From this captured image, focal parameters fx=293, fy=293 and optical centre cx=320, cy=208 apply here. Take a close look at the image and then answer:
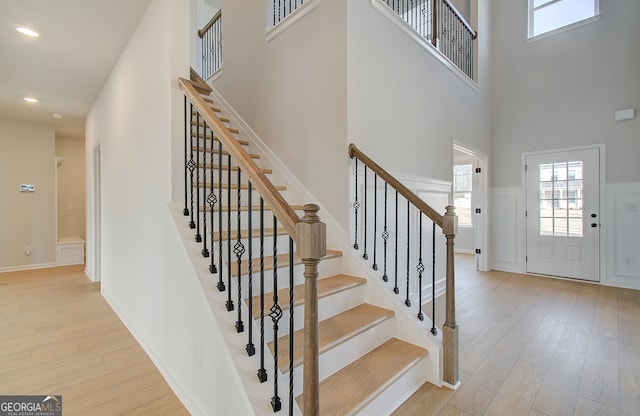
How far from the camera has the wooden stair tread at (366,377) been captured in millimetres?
1448

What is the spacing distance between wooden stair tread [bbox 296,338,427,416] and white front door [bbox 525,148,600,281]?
4.06m

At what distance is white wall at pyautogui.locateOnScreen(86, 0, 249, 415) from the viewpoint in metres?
1.63

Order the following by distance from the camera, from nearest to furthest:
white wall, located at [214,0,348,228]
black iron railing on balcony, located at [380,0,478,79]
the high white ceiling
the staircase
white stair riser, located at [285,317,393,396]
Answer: the staircase → white stair riser, located at [285,317,393,396] → the high white ceiling → white wall, located at [214,0,348,228] → black iron railing on balcony, located at [380,0,478,79]

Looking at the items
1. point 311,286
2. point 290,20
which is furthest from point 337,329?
point 290,20

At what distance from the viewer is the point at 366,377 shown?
5.43 feet

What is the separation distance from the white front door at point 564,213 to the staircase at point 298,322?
4.02 m

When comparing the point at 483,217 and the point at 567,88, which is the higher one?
the point at 567,88

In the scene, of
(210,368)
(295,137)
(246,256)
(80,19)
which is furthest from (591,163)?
(80,19)

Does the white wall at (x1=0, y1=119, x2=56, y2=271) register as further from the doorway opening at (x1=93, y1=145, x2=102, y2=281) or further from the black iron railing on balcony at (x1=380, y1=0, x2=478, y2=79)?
the black iron railing on balcony at (x1=380, y1=0, x2=478, y2=79)

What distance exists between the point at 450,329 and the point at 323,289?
0.87m

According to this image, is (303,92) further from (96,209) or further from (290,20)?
(96,209)

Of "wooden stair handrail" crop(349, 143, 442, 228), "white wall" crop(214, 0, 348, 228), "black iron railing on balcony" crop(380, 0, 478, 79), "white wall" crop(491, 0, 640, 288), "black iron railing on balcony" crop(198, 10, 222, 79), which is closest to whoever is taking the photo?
"wooden stair handrail" crop(349, 143, 442, 228)

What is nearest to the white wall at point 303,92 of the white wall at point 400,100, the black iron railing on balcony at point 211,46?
the white wall at point 400,100

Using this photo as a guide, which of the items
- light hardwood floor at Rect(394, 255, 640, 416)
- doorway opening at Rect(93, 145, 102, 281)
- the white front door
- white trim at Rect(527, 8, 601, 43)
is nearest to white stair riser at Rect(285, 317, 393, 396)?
light hardwood floor at Rect(394, 255, 640, 416)
